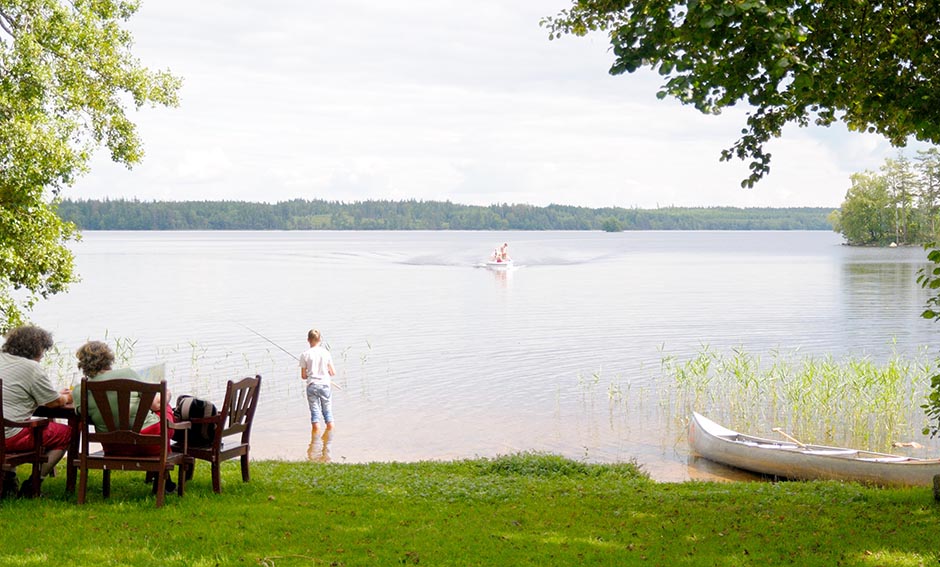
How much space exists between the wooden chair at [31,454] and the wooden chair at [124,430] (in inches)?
16.4

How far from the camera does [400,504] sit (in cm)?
765

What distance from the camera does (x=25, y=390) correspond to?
288 inches

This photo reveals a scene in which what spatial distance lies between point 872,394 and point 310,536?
14877 mm

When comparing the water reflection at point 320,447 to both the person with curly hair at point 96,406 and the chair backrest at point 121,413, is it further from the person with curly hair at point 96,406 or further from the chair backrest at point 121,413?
the chair backrest at point 121,413

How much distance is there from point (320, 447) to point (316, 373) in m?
1.23

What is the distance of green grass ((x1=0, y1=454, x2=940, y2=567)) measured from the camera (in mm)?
5973

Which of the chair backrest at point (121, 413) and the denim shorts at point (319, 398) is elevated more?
the chair backrest at point (121, 413)

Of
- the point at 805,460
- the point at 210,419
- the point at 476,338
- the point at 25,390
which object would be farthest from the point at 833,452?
the point at 476,338

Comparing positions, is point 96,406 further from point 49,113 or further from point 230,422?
point 49,113

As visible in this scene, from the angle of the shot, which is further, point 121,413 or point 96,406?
point 96,406

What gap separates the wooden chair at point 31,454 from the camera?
282 inches

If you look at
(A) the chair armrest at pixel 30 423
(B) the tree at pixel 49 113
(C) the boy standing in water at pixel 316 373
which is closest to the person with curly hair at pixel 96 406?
(A) the chair armrest at pixel 30 423

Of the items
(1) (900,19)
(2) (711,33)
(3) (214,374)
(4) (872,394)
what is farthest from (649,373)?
(2) (711,33)

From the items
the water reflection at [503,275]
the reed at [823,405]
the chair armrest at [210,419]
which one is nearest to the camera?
the chair armrest at [210,419]
